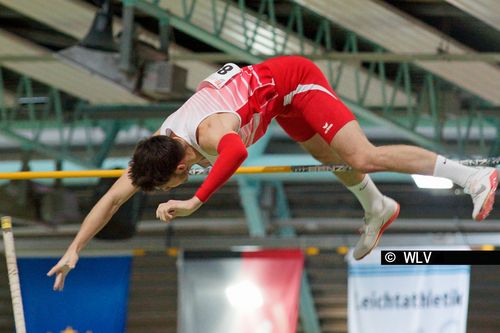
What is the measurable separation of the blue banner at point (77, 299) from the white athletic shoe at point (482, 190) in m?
3.63

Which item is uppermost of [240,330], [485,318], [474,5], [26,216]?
[474,5]

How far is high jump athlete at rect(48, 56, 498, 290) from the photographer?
5.57 m

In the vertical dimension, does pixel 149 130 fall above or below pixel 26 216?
above

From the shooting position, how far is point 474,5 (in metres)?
10.4

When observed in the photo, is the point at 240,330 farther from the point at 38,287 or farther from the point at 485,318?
the point at 485,318

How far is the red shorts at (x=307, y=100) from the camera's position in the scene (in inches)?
235

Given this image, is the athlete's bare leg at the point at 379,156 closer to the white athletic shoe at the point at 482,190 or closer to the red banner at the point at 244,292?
the white athletic shoe at the point at 482,190

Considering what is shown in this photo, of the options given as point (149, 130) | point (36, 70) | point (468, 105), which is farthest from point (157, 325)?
point (468, 105)

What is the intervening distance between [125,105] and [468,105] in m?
3.58

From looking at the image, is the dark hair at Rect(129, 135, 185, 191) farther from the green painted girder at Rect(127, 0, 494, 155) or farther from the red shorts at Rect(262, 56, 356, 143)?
the green painted girder at Rect(127, 0, 494, 155)

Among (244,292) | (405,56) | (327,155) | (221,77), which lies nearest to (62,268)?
(221,77)

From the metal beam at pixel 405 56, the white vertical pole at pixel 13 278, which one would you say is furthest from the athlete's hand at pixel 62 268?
the metal beam at pixel 405 56

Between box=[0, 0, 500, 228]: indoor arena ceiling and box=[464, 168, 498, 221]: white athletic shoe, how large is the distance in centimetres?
451

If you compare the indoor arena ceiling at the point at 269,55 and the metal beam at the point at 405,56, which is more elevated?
the indoor arena ceiling at the point at 269,55
